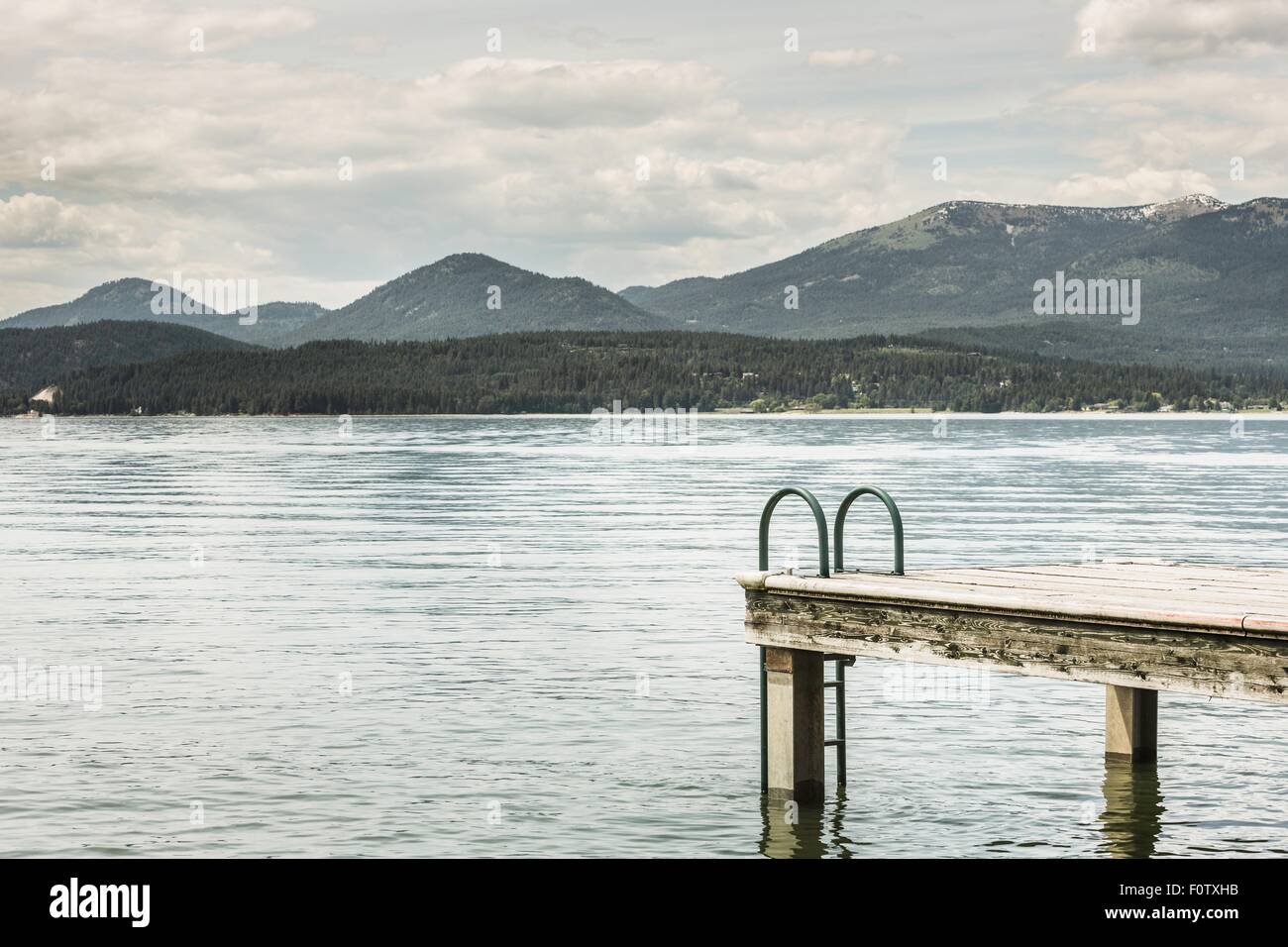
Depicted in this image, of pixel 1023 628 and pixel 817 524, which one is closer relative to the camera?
pixel 1023 628

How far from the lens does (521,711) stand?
71.4ft

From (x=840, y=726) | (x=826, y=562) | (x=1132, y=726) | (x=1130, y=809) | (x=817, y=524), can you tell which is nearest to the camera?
(x=817, y=524)

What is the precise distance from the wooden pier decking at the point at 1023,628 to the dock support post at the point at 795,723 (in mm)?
13

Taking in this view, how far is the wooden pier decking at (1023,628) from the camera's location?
13.3m

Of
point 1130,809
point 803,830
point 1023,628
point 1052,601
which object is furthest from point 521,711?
point 1052,601

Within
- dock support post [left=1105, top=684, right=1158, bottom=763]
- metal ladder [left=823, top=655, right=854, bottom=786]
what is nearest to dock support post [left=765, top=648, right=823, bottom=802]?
metal ladder [left=823, top=655, right=854, bottom=786]

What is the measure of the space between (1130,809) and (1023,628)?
Answer: 11.4ft

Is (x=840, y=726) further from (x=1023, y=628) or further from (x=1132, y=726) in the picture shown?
(x=1023, y=628)

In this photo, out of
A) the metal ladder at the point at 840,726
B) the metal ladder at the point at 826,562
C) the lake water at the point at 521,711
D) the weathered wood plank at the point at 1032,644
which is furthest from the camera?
the metal ladder at the point at 840,726

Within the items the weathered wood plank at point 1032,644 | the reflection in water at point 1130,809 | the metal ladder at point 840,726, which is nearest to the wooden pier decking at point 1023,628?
the weathered wood plank at point 1032,644

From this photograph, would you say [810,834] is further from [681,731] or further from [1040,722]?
[1040,722]

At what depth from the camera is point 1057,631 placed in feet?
46.6

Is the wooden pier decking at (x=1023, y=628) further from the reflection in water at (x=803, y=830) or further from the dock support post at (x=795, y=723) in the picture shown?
the reflection in water at (x=803, y=830)
